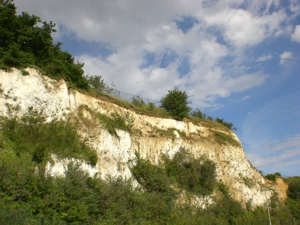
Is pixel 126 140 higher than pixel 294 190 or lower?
higher

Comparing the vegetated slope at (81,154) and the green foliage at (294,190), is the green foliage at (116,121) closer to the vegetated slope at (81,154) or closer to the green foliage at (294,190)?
the vegetated slope at (81,154)

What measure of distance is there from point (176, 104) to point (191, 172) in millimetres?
9606

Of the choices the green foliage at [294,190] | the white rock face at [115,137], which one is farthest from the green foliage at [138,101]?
the green foliage at [294,190]

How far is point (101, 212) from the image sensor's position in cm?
1473

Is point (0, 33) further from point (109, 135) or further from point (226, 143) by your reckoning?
point (226, 143)

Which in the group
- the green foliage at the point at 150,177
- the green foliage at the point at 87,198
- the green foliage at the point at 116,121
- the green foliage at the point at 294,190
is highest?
the green foliage at the point at 116,121

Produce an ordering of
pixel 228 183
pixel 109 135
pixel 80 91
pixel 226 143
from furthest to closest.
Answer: pixel 226 143, pixel 228 183, pixel 80 91, pixel 109 135

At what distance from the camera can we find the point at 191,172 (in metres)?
25.5

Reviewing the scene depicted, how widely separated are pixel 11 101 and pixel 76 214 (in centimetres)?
817

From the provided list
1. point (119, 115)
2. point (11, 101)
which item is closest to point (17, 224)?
point (11, 101)

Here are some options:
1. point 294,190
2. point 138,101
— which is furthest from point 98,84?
point 294,190

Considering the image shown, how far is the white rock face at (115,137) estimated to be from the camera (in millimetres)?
16141

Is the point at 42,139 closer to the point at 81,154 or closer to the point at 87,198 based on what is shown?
the point at 81,154

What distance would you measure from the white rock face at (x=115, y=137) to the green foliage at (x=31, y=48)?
873 mm
